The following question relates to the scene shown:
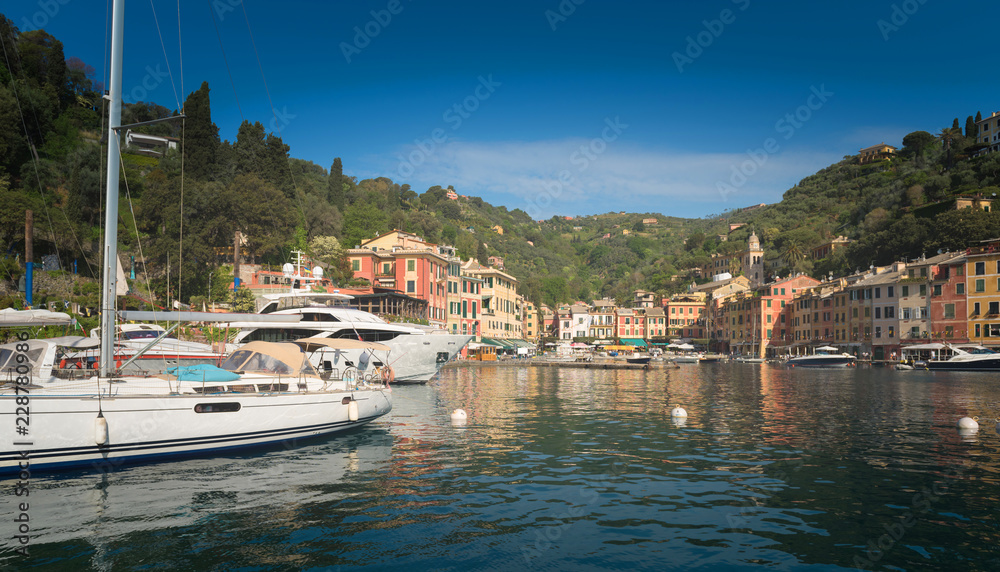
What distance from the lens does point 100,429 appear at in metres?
12.1

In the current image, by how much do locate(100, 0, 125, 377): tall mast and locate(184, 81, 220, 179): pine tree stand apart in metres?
53.6

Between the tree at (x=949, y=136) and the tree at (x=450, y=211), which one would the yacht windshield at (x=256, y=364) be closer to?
the tree at (x=949, y=136)

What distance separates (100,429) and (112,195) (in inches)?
210

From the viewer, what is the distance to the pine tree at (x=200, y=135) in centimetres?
6281

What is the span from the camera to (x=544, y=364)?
7256 centimetres

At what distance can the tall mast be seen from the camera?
13.4 meters

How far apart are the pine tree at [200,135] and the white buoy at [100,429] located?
2240 inches

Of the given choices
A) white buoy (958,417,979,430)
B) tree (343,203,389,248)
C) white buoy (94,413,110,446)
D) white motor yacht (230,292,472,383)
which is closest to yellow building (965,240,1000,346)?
white buoy (958,417,979,430)

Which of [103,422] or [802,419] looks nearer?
[103,422]

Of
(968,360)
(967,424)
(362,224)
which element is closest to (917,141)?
(968,360)

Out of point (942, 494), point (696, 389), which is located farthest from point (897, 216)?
point (942, 494)

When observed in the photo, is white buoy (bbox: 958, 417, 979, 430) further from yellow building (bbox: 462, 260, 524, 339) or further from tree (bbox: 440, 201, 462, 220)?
tree (bbox: 440, 201, 462, 220)

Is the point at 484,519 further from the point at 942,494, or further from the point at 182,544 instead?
the point at 942,494

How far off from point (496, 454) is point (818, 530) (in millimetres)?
7898
